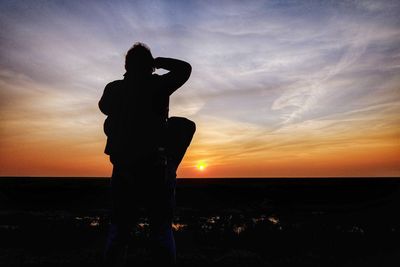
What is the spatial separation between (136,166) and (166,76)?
31.9 inches

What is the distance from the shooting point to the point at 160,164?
105 inches

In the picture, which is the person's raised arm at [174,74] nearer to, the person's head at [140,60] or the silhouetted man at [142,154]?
the silhouetted man at [142,154]

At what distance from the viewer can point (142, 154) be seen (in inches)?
104

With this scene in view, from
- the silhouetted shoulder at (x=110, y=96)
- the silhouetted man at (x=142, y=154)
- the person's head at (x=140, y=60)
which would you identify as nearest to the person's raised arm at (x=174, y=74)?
the silhouetted man at (x=142, y=154)

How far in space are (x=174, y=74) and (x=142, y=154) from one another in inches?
29.1

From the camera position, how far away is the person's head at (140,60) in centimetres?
288
